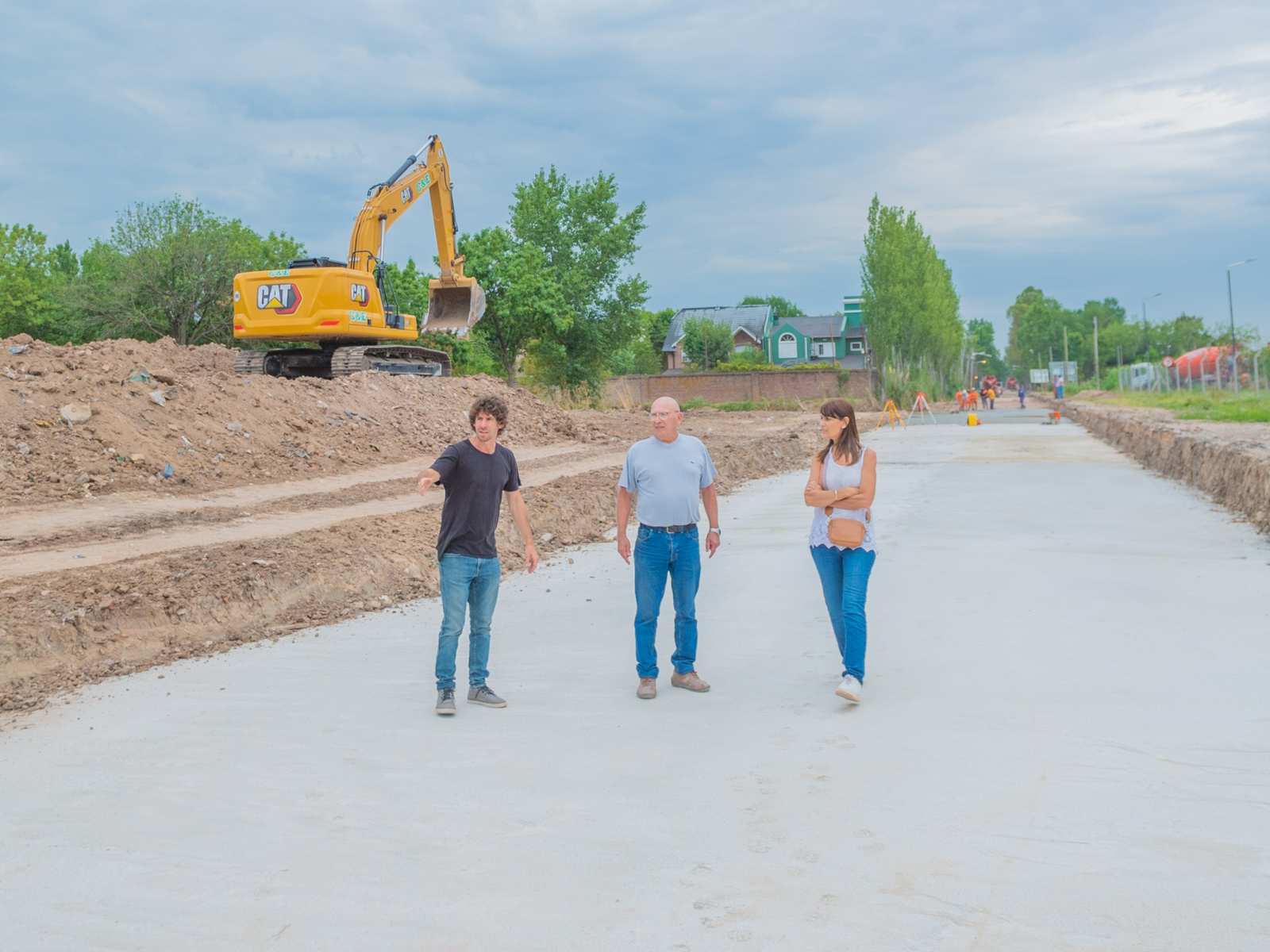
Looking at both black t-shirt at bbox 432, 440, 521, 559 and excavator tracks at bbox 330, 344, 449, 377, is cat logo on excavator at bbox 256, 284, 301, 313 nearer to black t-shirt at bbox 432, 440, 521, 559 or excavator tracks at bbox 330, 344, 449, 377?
excavator tracks at bbox 330, 344, 449, 377

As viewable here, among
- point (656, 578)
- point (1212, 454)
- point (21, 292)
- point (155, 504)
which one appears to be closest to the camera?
point (656, 578)

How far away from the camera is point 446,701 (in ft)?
21.9

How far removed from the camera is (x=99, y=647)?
848 cm

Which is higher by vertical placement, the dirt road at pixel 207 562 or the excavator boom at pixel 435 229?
the excavator boom at pixel 435 229

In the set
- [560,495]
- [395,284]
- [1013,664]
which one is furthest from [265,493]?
[395,284]

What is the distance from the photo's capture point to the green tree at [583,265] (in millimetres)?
50688

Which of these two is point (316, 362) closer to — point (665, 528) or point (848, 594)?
point (665, 528)

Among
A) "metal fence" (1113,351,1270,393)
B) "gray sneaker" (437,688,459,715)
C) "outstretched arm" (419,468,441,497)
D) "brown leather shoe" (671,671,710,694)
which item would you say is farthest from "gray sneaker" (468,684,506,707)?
"metal fence" (1113,351,1270,393)

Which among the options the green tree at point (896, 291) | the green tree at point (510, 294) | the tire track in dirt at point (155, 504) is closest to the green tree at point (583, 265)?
the green tree at point (510, 294)

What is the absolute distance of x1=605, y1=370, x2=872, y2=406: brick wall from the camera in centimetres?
6128

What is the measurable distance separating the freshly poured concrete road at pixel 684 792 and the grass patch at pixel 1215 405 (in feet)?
78.5


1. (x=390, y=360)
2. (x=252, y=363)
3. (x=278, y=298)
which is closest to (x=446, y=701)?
(x=278, y=298)

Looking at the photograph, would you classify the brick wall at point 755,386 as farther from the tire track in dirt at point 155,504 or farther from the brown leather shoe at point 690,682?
the brown leather shoe at point 690,682

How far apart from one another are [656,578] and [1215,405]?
116 ft
